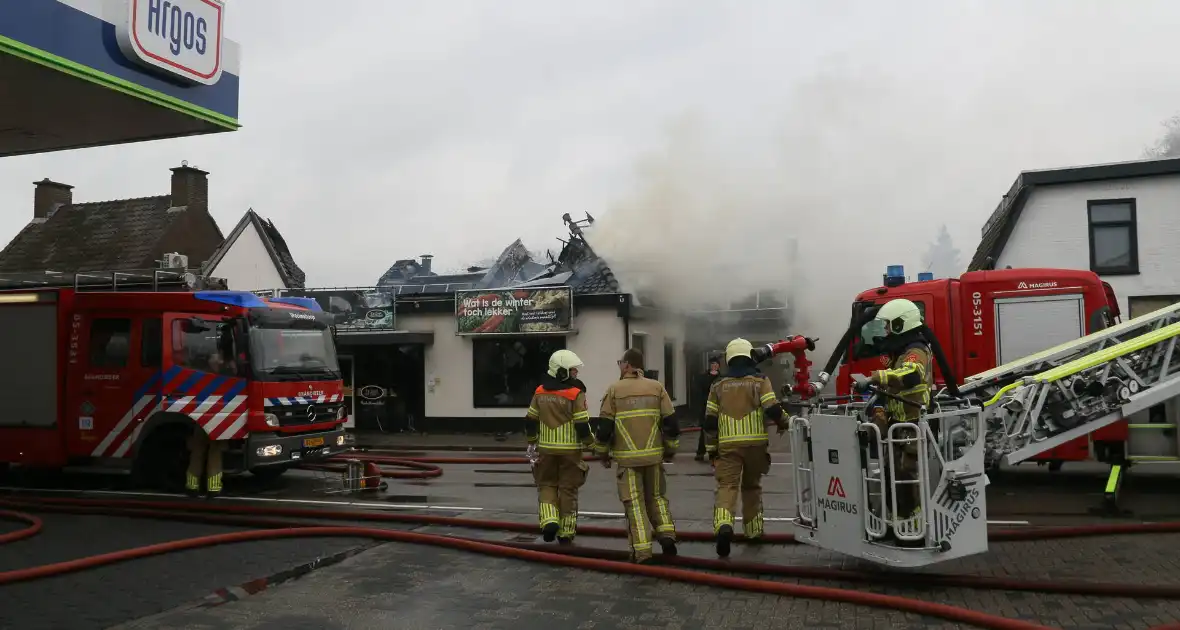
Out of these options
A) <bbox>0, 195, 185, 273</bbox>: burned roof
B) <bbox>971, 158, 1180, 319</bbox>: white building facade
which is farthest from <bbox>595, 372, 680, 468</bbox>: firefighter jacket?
<bbox>0, 195, 185, 273</bbox>: burned roof

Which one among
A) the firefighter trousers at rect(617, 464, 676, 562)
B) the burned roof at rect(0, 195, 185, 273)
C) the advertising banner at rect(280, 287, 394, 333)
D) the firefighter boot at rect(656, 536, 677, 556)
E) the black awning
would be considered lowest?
the firefighter boot at rect(656, 536, 677, 556)

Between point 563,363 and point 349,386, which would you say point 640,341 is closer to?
point 349,386

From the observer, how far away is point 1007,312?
36.9 ft

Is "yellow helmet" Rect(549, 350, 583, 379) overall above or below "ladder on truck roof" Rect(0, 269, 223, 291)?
below

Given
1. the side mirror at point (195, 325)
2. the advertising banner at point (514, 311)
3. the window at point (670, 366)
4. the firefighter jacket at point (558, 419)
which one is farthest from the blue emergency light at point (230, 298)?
the window at point (670, 366)

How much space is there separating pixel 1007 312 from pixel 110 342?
1146 centimetres

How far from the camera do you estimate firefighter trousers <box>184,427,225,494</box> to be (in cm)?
1108

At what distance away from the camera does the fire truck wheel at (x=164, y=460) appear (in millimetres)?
11422

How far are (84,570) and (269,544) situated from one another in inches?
60.4

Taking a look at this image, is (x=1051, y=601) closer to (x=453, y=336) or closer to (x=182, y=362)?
(x=182, y=362)

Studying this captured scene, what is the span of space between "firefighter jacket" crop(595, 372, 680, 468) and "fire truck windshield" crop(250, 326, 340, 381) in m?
5.81

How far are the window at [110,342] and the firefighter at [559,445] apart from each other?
664cm

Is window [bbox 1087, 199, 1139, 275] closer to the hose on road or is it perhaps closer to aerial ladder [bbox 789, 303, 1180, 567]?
aerial ladder [bbox 789, 303, 1180, 567]

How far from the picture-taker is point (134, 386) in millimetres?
11367
